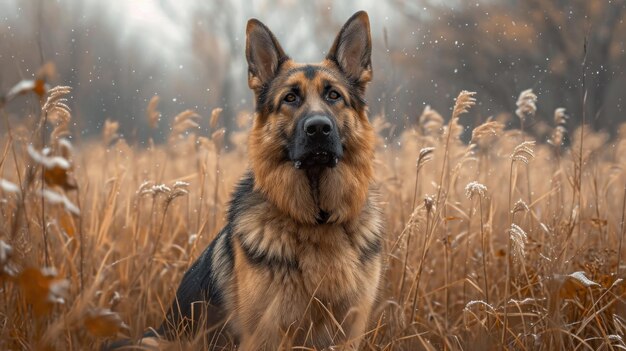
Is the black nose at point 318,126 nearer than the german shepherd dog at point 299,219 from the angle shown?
No

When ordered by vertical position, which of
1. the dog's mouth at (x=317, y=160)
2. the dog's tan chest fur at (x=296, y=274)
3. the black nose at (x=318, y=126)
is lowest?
the dog's tan chest fur at (x=296, y=274)

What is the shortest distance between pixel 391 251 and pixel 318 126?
85 cm

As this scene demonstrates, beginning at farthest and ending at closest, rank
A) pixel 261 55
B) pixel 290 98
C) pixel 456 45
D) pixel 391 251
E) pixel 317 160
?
pixel 456 45 → pixel 261 55 → pixel 290 98 → pixel 391 251 → pixel 317 160

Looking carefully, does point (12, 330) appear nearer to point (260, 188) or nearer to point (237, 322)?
point (237, 322)

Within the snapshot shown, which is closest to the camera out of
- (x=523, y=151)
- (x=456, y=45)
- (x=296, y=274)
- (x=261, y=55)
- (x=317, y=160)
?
(x=296, y=274)

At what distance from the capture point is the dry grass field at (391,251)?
2.24 meters

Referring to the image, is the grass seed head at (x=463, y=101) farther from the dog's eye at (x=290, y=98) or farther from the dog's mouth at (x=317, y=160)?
the dog's eye at (x=290, y=98)

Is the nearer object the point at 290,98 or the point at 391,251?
the point at 391,251

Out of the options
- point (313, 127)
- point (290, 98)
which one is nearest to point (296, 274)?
point (313, 127)

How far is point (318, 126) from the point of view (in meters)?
3.07

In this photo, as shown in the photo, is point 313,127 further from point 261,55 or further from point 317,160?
point 261,55

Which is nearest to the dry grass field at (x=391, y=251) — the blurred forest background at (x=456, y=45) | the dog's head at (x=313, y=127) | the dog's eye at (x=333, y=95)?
the dog's head at (x=313, y=127)

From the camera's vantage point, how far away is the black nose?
307 centimetres

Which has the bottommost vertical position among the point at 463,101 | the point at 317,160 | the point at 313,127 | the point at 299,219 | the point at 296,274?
the point at 296,274
